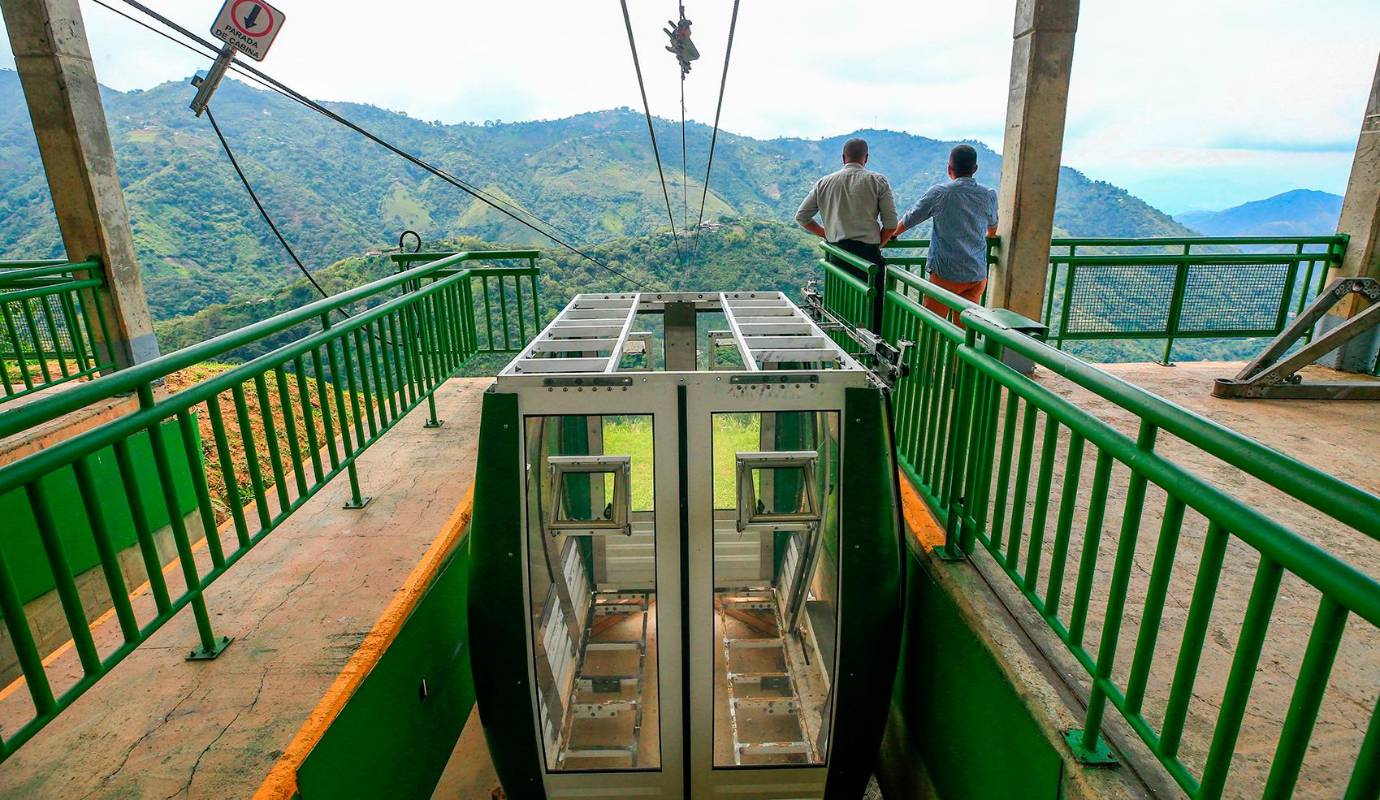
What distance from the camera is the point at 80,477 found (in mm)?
1855

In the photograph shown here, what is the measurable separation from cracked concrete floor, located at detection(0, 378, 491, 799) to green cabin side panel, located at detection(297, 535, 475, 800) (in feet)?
0.48

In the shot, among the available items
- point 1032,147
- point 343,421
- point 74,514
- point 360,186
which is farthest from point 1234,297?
point 360,186

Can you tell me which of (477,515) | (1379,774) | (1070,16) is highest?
(1070,16)

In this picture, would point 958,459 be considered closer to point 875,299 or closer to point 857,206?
point 875,299

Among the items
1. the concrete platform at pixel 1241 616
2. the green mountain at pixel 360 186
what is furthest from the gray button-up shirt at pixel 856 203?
the green mountain at pixel 360 186

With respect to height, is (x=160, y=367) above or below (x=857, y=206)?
below

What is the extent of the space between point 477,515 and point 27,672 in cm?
126

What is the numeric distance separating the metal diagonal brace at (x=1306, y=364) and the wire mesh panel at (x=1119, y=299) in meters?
1.08

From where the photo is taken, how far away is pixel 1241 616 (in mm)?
2633

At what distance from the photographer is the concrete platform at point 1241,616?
6.62 feet

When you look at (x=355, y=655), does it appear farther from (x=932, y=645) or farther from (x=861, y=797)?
(x=932, y=645)

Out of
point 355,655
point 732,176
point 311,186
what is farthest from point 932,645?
point 732,176

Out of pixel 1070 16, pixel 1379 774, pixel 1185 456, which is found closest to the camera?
A: pixel 1379 774

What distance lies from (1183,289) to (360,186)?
70.7 metres
